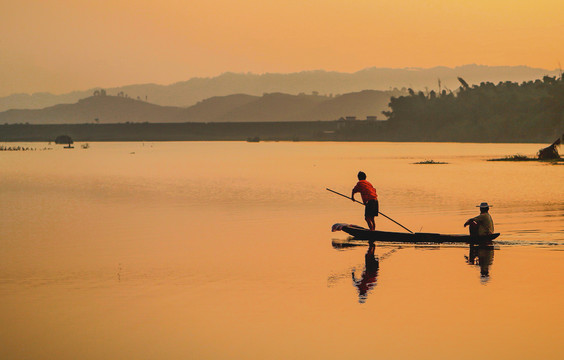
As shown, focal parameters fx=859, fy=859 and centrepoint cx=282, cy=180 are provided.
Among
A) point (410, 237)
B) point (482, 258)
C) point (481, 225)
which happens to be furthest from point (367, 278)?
point (481, 225)

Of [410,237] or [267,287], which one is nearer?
[267,287]

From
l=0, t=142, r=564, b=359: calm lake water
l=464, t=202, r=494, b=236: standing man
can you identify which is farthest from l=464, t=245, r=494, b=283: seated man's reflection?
l=464, t=202, r=494, b=236: standing man

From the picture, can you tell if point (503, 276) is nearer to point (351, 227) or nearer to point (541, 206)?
point (351, 227)

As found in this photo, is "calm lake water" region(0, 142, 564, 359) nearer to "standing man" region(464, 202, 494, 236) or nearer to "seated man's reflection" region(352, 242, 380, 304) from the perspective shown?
"seated man's reflection" region(352, 242, 380, 304)

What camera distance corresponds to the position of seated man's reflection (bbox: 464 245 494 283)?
71.4ft

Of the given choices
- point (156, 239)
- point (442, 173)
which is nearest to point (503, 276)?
point (156, 239)

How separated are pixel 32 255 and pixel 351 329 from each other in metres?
13.8

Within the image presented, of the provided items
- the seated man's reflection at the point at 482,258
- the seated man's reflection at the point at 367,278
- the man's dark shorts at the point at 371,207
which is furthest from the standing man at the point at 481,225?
the seated man's reflection at the point at 367,278

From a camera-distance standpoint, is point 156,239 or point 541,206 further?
point 541,206

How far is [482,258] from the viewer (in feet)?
80.8

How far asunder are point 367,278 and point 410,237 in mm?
6357

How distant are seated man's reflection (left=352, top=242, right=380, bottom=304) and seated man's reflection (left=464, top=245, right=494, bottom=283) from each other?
2642mm

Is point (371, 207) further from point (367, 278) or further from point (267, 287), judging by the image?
point (267, 287)

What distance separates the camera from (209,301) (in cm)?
1862
